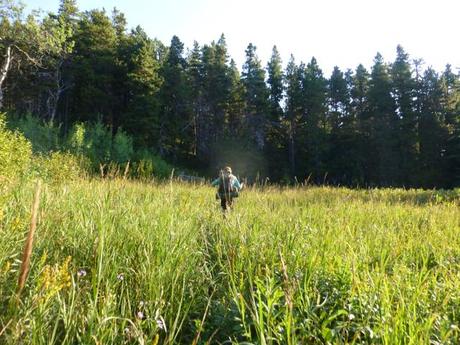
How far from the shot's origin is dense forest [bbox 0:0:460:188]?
36.6 metres

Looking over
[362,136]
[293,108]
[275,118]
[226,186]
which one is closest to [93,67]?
[275,118]

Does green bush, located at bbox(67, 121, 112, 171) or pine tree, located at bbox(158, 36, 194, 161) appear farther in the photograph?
pine tree, located at bbox(158, 36, 194, 161)

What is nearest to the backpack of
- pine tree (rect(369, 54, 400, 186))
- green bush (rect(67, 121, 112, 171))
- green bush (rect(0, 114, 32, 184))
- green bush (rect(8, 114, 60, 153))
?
green bush (rect(0, 114, 32, 184))

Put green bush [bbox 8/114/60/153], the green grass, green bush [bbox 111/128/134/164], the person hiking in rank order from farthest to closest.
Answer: green bush [bbox 111/128/134/164] < green bush [bbox 8/114/60/153] < the person hiking < the green grass

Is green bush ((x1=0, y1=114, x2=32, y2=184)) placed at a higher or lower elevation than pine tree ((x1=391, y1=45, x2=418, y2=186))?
lower

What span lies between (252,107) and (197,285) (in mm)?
41326

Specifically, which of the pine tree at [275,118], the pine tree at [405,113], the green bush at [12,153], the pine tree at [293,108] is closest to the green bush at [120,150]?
the green bush at [12,153]

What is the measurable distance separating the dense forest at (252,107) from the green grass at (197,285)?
33207mm

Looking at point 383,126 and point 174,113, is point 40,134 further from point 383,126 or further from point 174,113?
point 383,126

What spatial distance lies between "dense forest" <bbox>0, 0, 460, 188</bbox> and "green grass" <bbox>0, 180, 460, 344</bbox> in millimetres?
33207

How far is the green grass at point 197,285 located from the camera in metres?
1.58

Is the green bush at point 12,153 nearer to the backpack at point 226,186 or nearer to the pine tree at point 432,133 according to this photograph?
the backpack at point 226,186

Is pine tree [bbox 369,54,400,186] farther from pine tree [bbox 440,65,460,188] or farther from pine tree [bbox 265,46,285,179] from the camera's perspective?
pine tree [bbox 265,46,285,179]

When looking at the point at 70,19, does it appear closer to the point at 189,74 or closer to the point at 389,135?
the point at 189,74
